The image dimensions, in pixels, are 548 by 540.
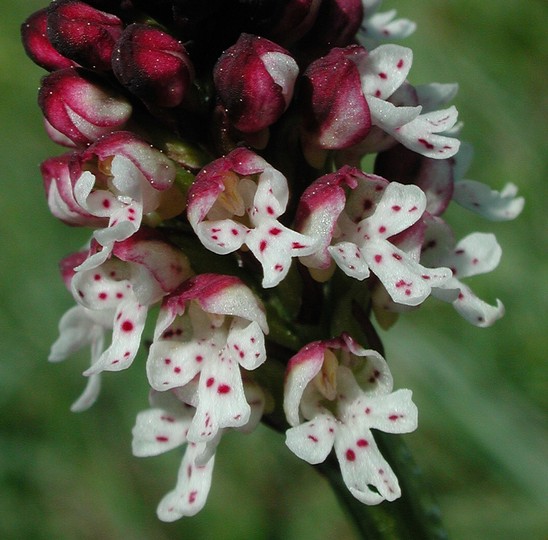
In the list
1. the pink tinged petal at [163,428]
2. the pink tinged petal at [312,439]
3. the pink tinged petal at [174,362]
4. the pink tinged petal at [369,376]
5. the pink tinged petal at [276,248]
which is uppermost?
the pink tinged petal at [276,248]

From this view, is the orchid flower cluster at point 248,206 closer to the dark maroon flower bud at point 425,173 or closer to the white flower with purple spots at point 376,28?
the dark maroon flower bud at point 425,173

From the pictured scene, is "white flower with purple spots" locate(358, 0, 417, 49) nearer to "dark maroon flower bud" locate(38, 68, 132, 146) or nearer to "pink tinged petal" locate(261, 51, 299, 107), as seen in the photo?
"pink tinged petal" locate(261, 51, 299, 107)

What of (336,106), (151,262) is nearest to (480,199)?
(336,106)

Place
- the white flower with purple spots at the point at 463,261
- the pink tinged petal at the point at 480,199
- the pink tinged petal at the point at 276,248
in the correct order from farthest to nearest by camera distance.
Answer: the pink tinged petal at the point at 480,199
the white flower with purple spots at the point at 463,261
the pink tinged petal at the point at 276,248

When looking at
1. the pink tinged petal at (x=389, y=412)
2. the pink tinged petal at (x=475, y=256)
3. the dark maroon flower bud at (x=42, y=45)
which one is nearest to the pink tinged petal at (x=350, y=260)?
the pink tinged petal at (x=389, y=412)

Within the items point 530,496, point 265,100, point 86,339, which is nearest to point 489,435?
point 530,496

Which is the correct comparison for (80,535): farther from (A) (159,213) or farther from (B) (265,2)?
(B) (265,2)

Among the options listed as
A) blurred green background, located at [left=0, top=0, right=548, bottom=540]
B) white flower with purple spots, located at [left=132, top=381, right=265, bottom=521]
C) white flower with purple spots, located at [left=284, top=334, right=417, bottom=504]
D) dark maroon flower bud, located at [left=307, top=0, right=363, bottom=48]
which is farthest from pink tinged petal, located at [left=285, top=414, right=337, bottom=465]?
blurred green background, located at [left=0, top=0, right=548, bottom=540]
